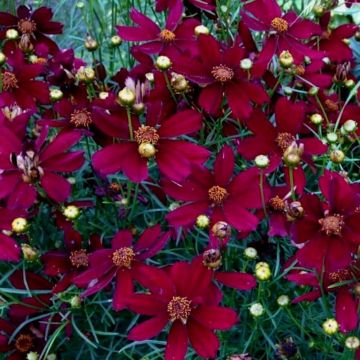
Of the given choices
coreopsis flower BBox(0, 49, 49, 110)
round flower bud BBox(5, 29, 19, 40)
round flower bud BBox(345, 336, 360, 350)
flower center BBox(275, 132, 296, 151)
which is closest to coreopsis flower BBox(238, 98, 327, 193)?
flower center BBox(275, 132, 296, 151)

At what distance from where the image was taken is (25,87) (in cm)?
102

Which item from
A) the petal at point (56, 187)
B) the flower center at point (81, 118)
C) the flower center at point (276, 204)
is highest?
the flower center at point (81, 118)

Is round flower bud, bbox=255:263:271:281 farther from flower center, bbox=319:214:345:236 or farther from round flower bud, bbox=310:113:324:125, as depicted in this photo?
round flower bud, bbox=310:113:324:125

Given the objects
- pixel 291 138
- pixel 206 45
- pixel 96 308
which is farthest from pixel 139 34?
pixel 96 308

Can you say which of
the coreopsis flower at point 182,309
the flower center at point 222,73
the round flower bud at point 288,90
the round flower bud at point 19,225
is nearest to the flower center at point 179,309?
the coreopsis flower at point 182,309

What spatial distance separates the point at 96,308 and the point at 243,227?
0.32 meters

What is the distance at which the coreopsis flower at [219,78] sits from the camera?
0.91 meters

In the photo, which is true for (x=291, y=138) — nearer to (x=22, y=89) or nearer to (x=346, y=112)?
(x=346, y=112)

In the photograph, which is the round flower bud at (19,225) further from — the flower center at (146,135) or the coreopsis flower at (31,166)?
the flower center at (146,135)

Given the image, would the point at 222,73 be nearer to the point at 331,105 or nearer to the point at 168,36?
the point at 168,36

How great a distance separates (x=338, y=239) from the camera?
2.58 ft

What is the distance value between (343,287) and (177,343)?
217 millimetres

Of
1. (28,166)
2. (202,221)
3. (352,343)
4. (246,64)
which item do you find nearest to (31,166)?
(28,166)

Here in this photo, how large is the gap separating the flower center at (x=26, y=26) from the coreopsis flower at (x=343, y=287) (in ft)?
2.23
